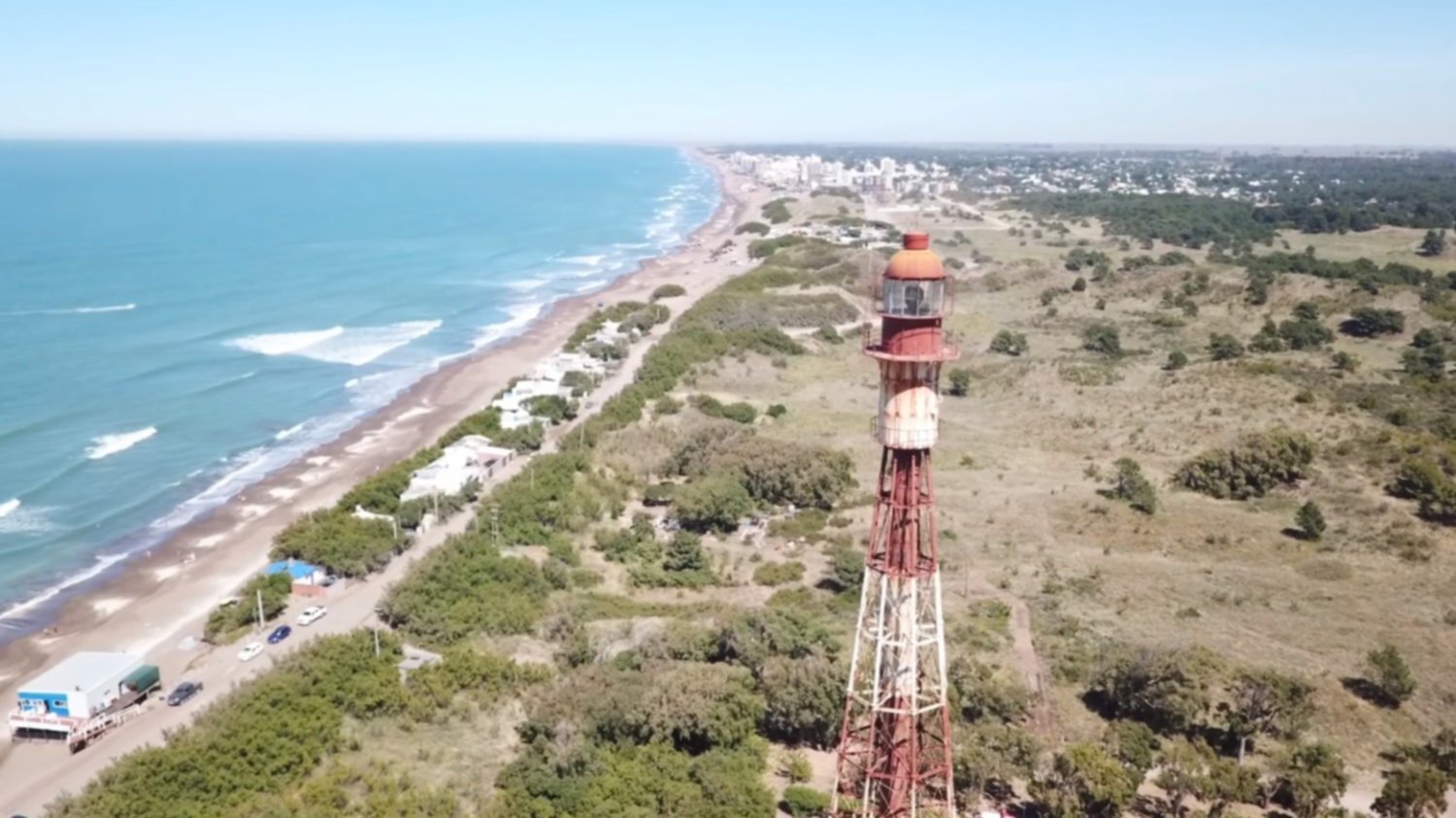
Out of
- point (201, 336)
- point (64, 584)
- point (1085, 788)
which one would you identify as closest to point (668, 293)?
point (201, 336)

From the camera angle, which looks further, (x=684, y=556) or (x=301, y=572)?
(x=684, y=556)

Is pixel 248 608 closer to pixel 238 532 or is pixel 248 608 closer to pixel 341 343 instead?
pixel 238 532

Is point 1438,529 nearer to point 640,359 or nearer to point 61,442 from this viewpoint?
point 640,359

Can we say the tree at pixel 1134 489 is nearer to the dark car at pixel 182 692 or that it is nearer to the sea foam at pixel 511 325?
the dark car at pixel 182 692

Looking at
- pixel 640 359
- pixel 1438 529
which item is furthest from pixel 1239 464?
pixel 640 359

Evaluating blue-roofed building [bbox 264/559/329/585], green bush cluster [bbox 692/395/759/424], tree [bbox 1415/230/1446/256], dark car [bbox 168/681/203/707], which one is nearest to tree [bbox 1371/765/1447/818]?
dark car [bbox 168/681/203/707]

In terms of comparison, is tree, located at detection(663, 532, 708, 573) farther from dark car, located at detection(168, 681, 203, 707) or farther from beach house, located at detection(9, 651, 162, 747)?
beach house, located at detection(9, 651, 162, 747)

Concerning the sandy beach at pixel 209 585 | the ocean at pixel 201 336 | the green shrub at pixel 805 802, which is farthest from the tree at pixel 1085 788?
the ocean at pixel 201 336
